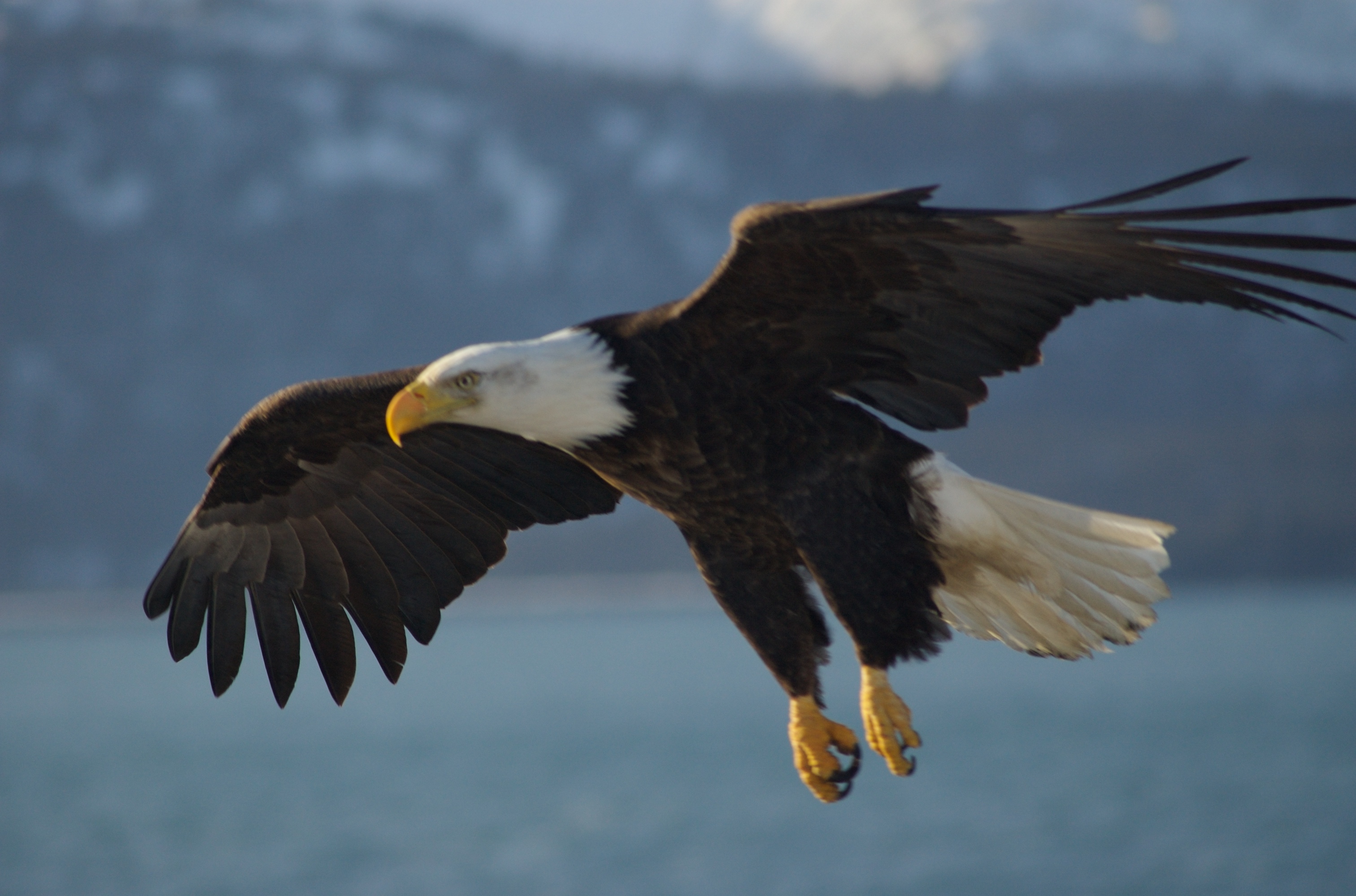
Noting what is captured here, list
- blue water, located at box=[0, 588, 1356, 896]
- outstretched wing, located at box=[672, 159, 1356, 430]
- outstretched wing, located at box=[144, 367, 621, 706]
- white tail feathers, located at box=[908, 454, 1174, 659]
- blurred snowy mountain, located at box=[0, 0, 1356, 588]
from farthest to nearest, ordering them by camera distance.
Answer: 1. blurred snowy mountain, located at box=[0, 0, 1356, 588]
2. blue water, located at box=[0, 588, 1356, 896]
3. outstretched wing, located at box=[144, 367, 621, 706]
4. white tail feathers, located at box=[908, 454, 1174, 659]
5. outstretched wing, located at box=[672, 159, 1356, 430]

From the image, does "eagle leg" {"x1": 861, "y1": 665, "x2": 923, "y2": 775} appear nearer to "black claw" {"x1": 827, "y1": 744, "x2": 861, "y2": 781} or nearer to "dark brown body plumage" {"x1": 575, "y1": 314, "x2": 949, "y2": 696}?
"dark brown body plumage" {"x1": 575, "y1": 314, "x2": 949, "y2": 696}

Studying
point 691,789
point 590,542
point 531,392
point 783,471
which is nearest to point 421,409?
point 531,392

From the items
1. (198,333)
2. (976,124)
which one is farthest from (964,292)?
(976,124)

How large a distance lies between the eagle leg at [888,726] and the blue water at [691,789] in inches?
752

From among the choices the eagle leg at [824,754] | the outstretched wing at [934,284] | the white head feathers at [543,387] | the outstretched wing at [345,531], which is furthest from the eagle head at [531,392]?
the eagle leg at [824,754]

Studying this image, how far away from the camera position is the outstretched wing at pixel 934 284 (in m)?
3.11

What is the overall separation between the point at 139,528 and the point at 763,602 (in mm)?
103051

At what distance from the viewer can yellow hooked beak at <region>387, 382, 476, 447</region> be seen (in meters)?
3.60

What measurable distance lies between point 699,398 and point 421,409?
68 centimetres

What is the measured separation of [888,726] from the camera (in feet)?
11.6

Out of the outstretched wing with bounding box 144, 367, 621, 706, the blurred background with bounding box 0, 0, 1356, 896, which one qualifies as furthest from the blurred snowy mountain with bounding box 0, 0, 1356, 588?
the outstretched wing with bounding box 144, 367, 621, 706

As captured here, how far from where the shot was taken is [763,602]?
13.0 feet

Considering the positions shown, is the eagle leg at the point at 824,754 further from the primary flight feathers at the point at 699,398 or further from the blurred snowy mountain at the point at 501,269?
the blurred snowy mountain at the point at 501,269

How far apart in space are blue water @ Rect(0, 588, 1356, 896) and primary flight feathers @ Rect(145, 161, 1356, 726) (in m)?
18.9
